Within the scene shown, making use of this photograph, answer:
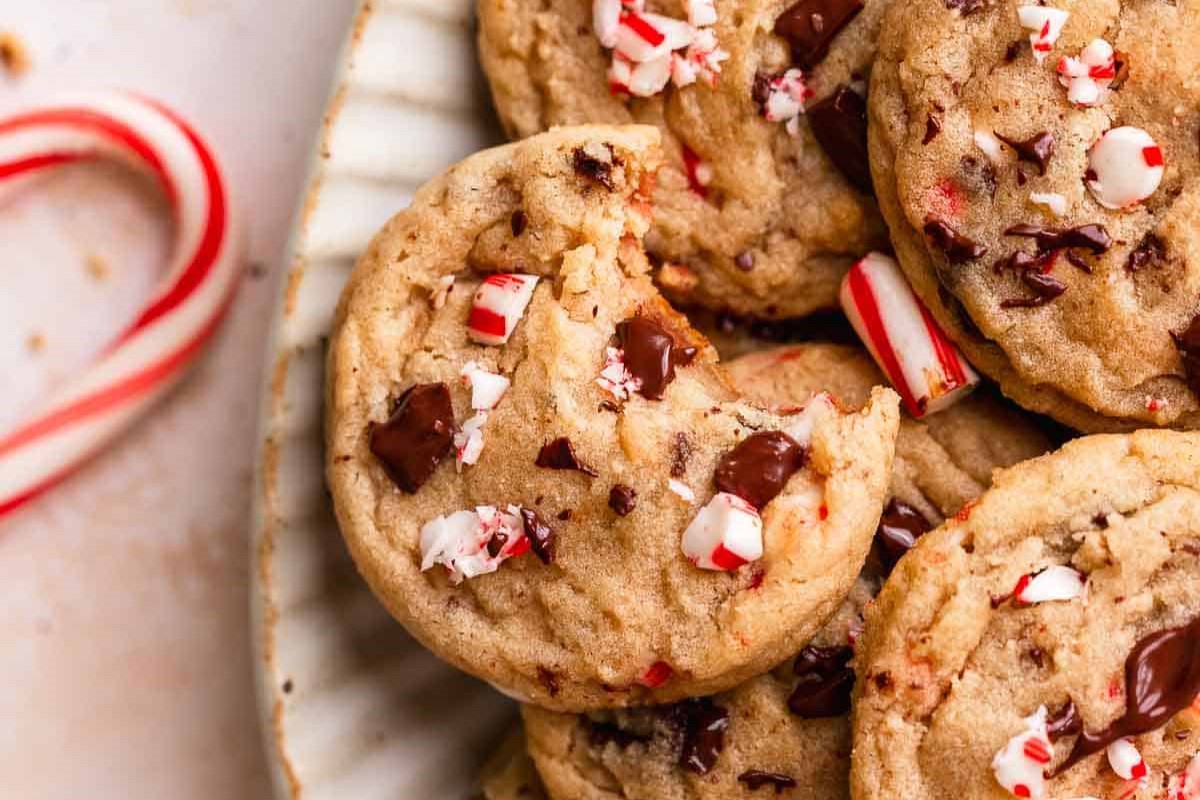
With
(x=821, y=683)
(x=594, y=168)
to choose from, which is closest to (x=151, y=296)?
(x=594, y=168)

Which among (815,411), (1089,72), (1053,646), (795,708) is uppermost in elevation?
(1089,72)

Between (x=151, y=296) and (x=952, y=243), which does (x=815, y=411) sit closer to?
(x=952, y=243)

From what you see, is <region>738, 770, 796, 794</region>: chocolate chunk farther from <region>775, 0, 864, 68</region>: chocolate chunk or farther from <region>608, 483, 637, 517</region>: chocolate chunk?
<region>775, 0, 864, 68</region>: chocolate chunk

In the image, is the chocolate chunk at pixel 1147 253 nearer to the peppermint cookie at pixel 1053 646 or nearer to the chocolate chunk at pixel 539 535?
the peppermint cookie at pixel 1053 646

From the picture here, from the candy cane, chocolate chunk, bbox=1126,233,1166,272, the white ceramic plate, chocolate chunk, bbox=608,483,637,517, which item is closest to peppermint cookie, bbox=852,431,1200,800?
chocolate chunk, bbox=1126,233,1166,272

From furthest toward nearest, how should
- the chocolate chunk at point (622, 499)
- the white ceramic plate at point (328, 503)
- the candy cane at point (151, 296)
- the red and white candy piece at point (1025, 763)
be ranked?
the candy cane at point (151, 296), the white ceramic plate at point (328, 503), the chocolate chunk at point (622, 499), the red and white candy piece at point (1025, 763)

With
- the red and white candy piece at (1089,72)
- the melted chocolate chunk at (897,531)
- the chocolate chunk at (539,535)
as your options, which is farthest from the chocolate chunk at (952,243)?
the chocolate chunk at (539,535)

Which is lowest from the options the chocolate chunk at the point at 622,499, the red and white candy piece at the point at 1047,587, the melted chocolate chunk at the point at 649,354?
the chocolate chunk at the point at 622,499
